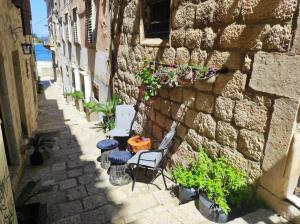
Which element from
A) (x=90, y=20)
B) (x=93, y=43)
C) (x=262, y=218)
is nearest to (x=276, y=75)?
(x=262, y=218)

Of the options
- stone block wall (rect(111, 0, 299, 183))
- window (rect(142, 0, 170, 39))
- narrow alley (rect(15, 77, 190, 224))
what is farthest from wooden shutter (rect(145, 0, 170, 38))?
narrow alley (rect(15, 77, 190, 224))

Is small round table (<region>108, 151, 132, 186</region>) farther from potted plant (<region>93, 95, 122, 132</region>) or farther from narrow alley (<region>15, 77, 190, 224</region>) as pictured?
potted plant (<region>93, 95, 122, 132</region>)

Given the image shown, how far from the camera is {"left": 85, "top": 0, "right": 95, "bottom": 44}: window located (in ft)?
26.0

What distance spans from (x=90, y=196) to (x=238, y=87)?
2.71 m

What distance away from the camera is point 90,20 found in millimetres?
8367

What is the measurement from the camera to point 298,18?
2.02 metres

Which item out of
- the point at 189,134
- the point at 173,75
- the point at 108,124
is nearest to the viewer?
the point at 173,75

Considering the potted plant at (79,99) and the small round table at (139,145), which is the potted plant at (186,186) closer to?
the small round table at (139,145)

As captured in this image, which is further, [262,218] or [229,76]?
[229,76]

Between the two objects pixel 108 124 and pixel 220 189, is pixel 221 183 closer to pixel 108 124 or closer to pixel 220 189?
pixel 220 189

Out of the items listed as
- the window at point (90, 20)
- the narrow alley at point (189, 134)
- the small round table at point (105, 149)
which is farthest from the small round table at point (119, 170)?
the window at point (90, 20)

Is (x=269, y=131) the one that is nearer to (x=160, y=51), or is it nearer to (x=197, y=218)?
(x=197, y=218)

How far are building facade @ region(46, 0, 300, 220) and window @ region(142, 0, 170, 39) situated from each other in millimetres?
17

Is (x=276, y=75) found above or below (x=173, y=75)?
above
